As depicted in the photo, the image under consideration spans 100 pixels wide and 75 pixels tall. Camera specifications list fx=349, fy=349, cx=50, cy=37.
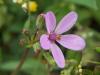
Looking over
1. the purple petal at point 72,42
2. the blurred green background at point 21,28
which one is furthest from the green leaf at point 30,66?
the purple petal at point 72,42

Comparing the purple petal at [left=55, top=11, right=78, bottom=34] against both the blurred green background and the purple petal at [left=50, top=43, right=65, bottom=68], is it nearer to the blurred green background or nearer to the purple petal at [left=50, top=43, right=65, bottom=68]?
the purple petal at [left=50, top=43, right=65, bottom=68]

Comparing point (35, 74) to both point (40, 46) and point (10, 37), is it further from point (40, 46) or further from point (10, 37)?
point (40, 46)

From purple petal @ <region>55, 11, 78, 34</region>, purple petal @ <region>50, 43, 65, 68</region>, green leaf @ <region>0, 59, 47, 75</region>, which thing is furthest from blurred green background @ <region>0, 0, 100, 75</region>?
purple petal @ <region>50, 43, 65, 68</region>

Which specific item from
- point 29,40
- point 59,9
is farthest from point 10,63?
point 29,40

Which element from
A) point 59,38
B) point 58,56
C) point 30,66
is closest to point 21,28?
point 30,66

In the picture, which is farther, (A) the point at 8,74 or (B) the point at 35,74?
(A) the point at 8,74

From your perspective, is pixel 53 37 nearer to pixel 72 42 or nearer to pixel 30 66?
pixel 72 42
